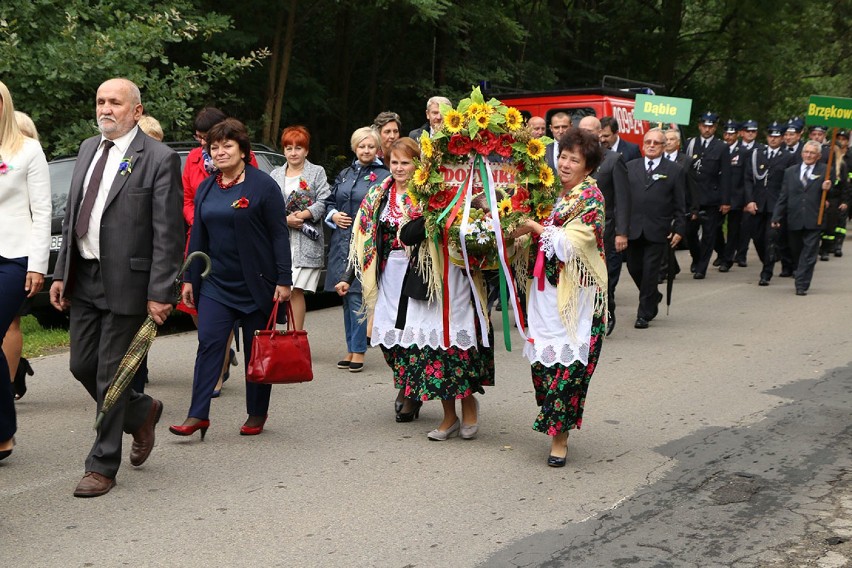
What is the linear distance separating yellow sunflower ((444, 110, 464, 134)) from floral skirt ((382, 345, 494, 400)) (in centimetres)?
131

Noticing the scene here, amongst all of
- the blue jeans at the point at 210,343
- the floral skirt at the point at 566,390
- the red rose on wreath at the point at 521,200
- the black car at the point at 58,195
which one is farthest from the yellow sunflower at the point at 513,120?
the black car at the point at 58,195

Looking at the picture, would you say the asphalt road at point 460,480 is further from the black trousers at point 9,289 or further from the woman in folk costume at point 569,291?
the black trousers at point 9,289

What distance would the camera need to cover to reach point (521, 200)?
6500 millimetres

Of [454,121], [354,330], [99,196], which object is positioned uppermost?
[454,121]

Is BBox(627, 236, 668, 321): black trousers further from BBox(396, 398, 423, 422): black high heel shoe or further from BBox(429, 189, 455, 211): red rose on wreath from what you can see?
BBox(429, 189, 455, 211): red rose on wreath

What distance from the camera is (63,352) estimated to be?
9.86 m

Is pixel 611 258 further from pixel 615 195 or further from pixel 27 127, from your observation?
pixel 27 127

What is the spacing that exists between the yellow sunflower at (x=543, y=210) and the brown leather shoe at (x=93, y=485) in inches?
106

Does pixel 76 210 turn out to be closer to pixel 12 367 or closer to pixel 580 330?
pixel 12 367

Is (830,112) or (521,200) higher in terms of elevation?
(830,112)

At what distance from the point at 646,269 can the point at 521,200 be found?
5.50 m

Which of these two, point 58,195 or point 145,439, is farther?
point 58,195

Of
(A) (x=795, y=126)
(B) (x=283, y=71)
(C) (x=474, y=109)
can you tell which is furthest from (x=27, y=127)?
(A) (x=795, y=126)

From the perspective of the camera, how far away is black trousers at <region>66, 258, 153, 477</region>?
5797 mm
